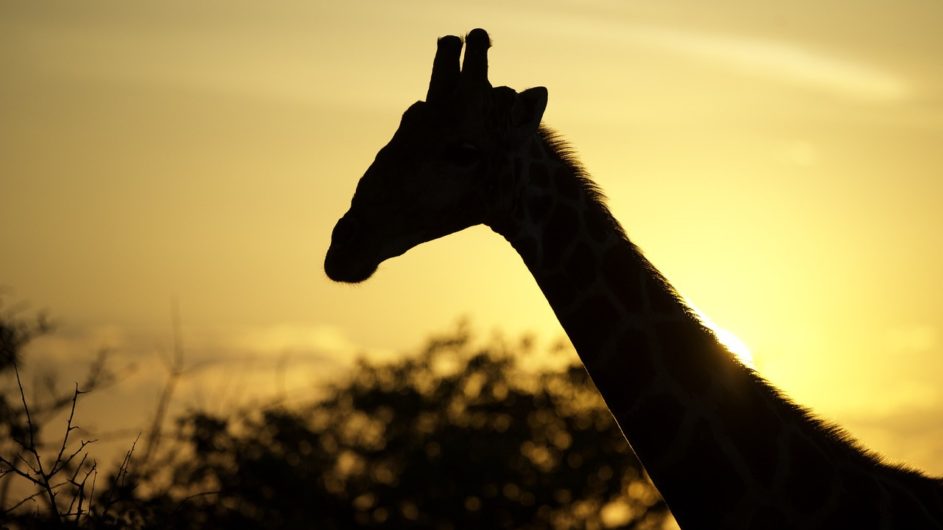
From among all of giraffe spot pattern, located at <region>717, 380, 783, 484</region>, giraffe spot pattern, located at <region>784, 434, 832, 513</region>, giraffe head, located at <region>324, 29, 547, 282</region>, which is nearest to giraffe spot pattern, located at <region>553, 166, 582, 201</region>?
giraffe head, located at <region>324, 29, 547, 282</region>

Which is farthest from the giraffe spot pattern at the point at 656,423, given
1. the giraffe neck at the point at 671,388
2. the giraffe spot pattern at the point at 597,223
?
the giraffe spot pattern at the point at 597,223

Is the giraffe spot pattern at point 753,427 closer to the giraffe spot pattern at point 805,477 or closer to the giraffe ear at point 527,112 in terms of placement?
the giraffe spot pattern at point 805,477

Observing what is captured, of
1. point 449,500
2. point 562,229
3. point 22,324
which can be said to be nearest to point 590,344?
point 562,229

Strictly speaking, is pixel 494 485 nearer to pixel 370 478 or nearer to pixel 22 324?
pixel 370 478

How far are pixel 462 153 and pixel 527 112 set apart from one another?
1.71 feet

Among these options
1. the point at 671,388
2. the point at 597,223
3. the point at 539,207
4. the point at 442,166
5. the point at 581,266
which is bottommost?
the point at 671,388

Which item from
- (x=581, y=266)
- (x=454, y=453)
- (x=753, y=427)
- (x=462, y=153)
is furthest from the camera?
(x=454, y=453)

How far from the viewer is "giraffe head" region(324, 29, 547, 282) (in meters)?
7.14

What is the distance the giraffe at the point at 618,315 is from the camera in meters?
6.79

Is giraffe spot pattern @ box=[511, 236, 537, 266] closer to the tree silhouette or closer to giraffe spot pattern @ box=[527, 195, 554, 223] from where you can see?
giraffe spot pattern @ box=[527, 195, 554, 223]

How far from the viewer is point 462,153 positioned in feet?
24.3

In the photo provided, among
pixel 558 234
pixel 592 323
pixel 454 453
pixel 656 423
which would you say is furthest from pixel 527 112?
pixel 454 453

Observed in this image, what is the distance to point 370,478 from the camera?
34000mm

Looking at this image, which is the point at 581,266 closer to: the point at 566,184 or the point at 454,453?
the point at 566,184
